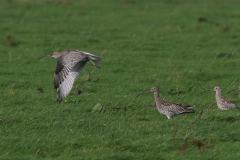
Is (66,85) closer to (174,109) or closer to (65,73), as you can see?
(65,73)

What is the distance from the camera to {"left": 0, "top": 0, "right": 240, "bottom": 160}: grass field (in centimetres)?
772

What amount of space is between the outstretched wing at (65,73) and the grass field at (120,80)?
1.14ft

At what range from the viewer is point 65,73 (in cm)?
1064

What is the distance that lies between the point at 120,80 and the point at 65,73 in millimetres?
3111

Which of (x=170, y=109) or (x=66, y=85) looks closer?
(x=170, y=109)

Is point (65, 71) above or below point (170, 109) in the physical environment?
above

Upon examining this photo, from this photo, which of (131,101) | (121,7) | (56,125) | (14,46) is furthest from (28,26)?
(56,125)

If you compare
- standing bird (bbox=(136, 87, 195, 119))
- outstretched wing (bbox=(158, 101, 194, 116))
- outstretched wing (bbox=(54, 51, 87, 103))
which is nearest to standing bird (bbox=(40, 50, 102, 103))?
outstretched wing (bbox=(54, 51, 87, 103))

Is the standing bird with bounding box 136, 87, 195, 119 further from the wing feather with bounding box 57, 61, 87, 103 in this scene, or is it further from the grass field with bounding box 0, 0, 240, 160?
the wing feather with bounding box 57, 61, 87, 103

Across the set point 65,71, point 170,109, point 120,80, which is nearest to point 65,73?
point 65,71

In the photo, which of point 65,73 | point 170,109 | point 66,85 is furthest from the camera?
point 66,85

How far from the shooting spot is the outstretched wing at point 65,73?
10625 mm

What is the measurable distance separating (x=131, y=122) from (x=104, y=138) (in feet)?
4.51

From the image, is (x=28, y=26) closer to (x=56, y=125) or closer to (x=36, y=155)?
(x=56, y=125)
